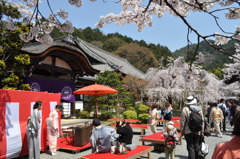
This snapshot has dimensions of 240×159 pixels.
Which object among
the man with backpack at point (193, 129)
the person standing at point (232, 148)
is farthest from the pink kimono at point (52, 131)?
the person standing at point (232, 148)

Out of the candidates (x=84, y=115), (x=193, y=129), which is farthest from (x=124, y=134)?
(x=84, y=115)

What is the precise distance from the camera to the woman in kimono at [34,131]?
4.80 m

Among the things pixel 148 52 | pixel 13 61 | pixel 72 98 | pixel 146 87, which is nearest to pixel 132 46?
pixel 148 52

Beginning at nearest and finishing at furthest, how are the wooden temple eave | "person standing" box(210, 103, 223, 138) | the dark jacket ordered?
the dark jacket, "person standing" box(210, 103, 223, 138), the wooden temple eave

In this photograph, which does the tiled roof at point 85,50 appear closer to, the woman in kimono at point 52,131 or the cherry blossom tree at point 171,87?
the cherry blossom tree at point 171,87

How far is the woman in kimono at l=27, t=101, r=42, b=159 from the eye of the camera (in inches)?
189

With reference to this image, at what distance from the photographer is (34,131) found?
483 centimetres

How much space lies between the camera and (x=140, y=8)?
144 inches

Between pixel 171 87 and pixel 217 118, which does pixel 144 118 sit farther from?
pixel 171 87

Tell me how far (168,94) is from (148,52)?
52.3 feet

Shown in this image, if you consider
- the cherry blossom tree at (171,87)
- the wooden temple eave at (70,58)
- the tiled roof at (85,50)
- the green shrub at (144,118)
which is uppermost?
the tiled roof at (85,50)

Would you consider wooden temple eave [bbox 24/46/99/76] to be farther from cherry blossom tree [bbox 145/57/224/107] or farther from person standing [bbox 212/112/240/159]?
person standing [bbox 212/112/240/159]

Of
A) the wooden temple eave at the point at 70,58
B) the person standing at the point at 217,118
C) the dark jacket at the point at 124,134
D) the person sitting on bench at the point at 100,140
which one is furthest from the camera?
the wooden temple eave at the point at 70,58

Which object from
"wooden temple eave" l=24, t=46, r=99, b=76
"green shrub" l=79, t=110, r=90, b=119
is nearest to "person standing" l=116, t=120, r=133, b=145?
"wooden temple eave" l=24, t=46, r=99, b=76
